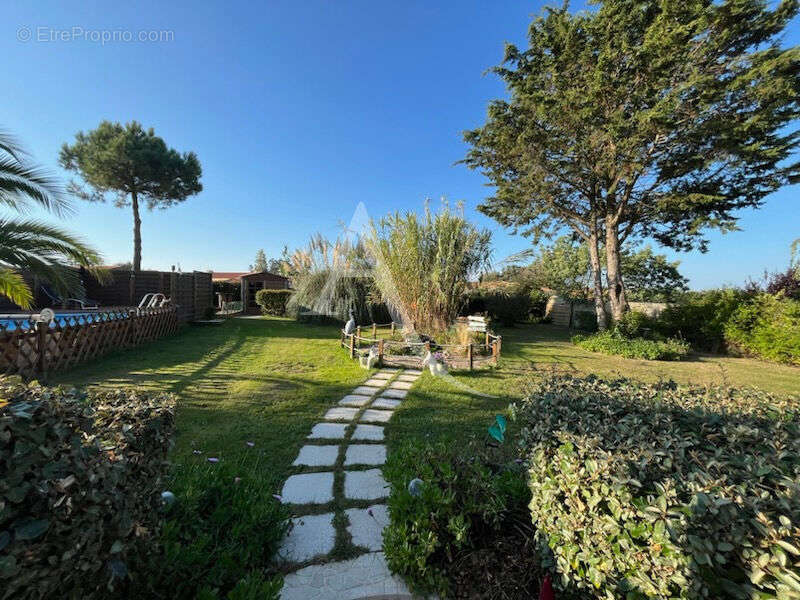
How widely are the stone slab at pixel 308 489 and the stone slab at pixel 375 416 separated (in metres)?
1.05

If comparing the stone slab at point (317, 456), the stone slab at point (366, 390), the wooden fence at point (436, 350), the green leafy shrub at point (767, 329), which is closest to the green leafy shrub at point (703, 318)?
the green leafy shrub at point (767, 329)

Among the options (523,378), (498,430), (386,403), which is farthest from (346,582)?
(523,378)

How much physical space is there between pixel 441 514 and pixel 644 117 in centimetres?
892

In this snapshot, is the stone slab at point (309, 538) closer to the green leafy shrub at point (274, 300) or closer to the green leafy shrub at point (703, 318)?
the green leafy shrub at point (703, 318)

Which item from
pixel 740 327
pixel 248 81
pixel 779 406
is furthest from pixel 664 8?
pixel 779 406

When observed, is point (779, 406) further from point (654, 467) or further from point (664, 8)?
point (664, 8)

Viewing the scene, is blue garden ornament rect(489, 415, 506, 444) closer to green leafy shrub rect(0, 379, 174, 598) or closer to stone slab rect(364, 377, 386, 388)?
green leafy shrub rect(0, 379, 174, 598)

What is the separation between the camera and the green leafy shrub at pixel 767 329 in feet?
23.6

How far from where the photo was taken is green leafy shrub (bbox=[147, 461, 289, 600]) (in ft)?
3.76

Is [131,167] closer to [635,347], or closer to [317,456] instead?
[317,456]

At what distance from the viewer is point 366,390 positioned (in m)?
4.41

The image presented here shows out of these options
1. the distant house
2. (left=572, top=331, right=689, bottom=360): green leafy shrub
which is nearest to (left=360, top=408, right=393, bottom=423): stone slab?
(left=572, top=331, right=689, bottom=360): green leafy shrub

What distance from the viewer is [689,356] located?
820 cm

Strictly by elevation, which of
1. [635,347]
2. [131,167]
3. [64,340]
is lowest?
[635,347]
